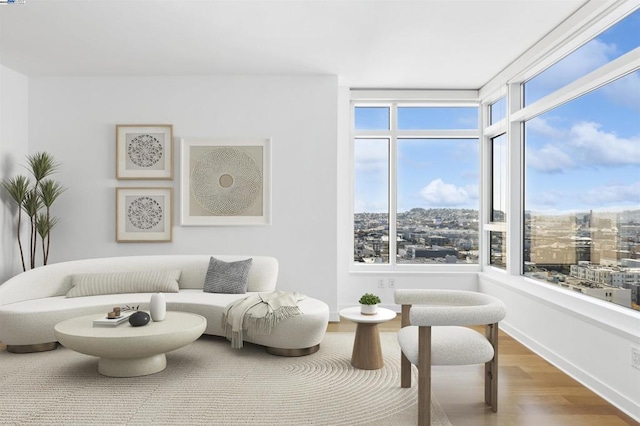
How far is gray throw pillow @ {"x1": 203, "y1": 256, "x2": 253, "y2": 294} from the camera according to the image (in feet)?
16.4

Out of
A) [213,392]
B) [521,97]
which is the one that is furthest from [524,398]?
[521,97]

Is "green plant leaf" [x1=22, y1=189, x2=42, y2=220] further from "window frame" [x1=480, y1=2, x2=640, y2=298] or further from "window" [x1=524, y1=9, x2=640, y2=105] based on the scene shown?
"window" [x1=524, y1=9, x2=640, y2=105]

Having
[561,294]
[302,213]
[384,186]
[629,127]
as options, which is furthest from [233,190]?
[629,127]

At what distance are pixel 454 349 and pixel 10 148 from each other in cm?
503

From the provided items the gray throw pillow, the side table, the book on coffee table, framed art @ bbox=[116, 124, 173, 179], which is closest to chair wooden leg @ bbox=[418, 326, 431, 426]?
the side table

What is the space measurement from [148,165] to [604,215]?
179 inches

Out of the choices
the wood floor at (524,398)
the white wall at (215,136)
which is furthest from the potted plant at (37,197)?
the wood floor at (524,398)

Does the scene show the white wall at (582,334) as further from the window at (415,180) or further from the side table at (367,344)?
the window at (415,180)

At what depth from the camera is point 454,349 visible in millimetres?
2943

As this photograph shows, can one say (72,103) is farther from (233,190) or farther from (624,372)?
(624,372)

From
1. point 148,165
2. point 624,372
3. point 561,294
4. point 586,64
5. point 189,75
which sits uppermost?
point 189,75

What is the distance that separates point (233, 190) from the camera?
225 inches

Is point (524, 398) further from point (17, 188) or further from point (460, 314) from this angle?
point (17, 188)

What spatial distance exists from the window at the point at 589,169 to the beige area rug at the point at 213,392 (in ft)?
5.51
